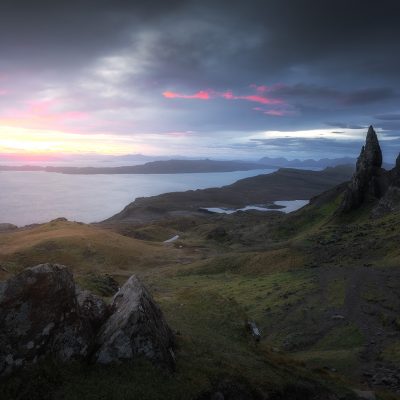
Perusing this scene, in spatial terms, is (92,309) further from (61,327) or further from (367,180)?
(367,180)

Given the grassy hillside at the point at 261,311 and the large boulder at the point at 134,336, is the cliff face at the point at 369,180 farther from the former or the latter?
the large boulder at the point at 134,336

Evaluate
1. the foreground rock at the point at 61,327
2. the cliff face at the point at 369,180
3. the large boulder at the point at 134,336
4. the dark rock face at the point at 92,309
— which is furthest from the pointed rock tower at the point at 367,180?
the foreground rock at the point at 61,327

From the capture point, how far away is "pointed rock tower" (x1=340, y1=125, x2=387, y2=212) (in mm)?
120562

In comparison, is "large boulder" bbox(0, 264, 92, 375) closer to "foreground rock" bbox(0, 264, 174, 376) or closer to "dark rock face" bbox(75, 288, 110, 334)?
"foreground rock" bbox(0, 264, 174, 376)

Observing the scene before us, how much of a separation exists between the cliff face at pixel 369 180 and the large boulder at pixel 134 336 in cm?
10871

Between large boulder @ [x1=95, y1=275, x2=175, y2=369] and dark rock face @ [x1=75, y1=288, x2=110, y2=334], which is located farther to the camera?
dark rock face @ [x1=75, y1=288, x2=110, y2=334]

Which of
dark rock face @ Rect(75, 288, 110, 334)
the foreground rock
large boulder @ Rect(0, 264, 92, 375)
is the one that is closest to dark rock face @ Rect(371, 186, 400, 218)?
dark rock face @ Rect(75, 288, 110, 334)

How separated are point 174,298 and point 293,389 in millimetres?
23615

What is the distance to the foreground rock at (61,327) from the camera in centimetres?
1892

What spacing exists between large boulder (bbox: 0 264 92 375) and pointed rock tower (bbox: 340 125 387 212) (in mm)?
111939

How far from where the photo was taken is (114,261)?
96125mm

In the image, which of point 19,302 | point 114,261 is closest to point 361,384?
point 19,302

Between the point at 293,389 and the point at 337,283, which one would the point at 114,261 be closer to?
the point at 337,283

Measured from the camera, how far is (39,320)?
1962 cm
